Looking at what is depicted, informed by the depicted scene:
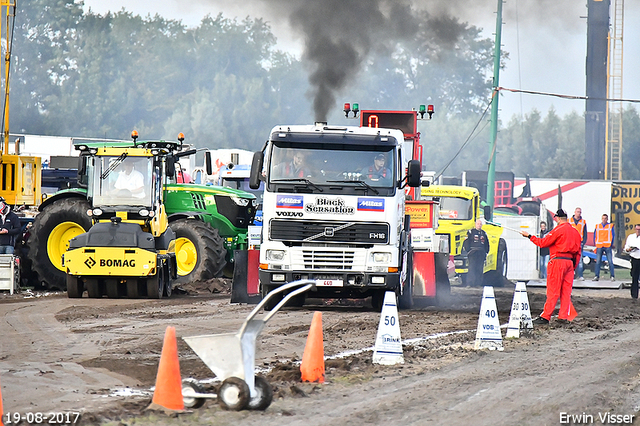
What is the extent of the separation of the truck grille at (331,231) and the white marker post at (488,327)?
11.0 ft

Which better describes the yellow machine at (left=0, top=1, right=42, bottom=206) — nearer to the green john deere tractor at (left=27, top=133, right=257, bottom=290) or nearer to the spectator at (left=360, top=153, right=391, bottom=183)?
the green john deere tractor at (left=27, top=133, right=257, bottom=290)

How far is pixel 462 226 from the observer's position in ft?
79.6

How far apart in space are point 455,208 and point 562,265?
34.2 feet

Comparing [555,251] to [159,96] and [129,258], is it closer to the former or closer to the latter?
[129,258]

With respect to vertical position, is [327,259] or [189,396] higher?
[327,259]

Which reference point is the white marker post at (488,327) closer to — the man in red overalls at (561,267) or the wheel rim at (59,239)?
the man in red overalls at (561,267)

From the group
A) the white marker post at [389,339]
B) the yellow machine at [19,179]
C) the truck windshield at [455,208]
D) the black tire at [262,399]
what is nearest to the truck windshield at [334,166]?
the white marker post at [389,339]

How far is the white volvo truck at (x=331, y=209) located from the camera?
14.3 metres

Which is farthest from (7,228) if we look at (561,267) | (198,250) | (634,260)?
(634,260)

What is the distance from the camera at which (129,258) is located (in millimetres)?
16734

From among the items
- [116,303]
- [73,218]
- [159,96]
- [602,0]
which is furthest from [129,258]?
[159,96]

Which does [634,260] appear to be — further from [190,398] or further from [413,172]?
[190,398]

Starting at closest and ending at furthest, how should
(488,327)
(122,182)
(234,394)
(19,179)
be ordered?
1. (234,394)
2. (488,327)
3. (122,182)
4. (19,179)

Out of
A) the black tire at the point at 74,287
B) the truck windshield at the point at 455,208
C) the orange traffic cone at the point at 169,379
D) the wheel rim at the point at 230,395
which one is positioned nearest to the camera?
the orange traffic cone at the point at 169,379
